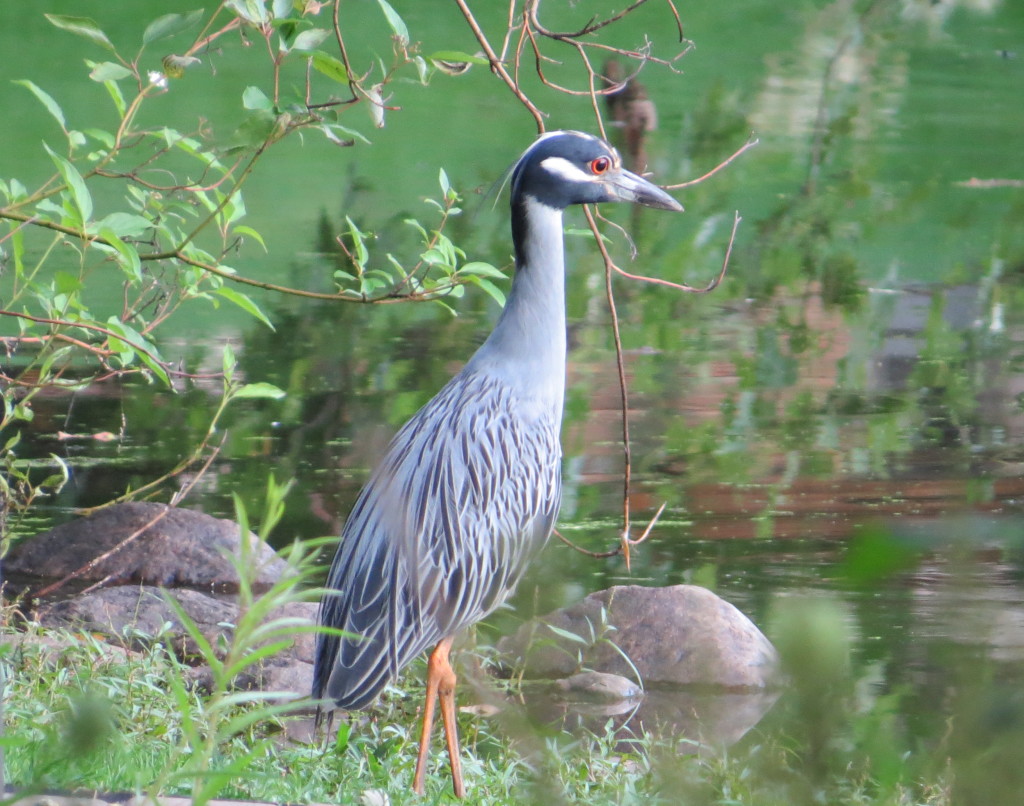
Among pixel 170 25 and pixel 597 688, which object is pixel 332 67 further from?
pixel 597 688

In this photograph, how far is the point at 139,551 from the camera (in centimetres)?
598

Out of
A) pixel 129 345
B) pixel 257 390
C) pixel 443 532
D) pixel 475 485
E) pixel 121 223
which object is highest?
pixel 121 223

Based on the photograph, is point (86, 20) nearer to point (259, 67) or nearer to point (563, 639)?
point (563, 639)

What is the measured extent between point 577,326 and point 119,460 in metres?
3.43

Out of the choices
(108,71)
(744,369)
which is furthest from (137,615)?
(744,369)

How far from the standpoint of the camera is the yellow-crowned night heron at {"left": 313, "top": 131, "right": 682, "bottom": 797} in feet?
13.7

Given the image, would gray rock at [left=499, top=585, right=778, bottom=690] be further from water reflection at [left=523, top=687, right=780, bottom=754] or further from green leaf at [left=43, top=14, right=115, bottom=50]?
green leaf at [left=43, top=14, right=115, bottom=50]

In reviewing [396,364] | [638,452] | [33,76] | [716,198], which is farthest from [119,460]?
[33,76]

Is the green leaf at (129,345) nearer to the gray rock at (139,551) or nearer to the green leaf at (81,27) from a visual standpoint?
the green leaf at (81,27)

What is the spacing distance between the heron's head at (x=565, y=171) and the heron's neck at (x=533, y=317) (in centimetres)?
5

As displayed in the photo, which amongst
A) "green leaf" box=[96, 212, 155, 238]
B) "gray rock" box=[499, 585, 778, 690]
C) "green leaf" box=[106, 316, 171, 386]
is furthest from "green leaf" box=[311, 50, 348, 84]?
"gray rock" box=[499, 585, 778, 690]

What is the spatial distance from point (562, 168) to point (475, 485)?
3.61ft

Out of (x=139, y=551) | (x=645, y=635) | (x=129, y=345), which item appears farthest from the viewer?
(x=139, y=551)

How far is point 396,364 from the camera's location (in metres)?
8.55
